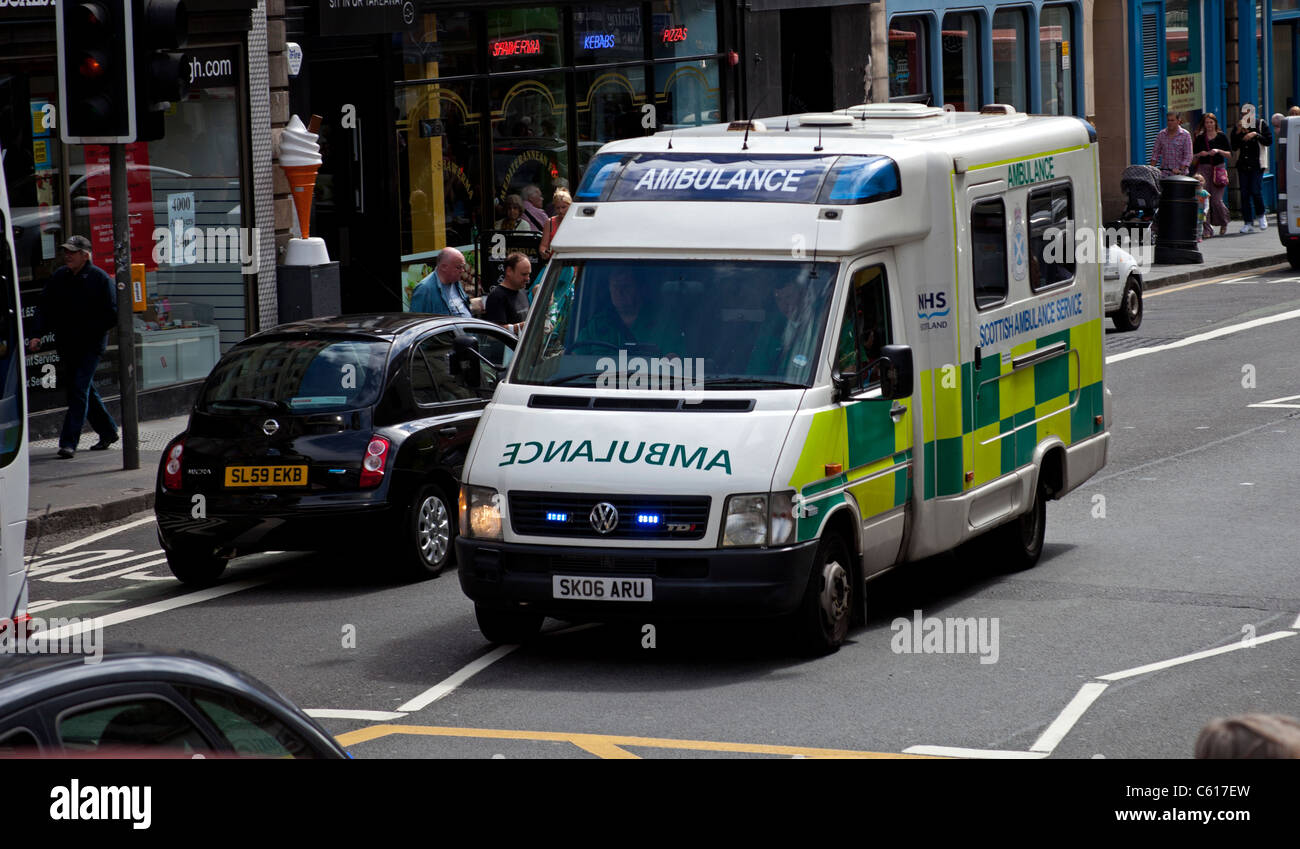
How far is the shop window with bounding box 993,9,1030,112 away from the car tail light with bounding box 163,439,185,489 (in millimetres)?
24949

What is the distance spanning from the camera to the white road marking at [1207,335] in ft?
71.6

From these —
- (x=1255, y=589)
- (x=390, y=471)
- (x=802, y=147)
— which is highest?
(x=802, y=147)

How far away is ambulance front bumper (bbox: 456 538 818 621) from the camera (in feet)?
29.4

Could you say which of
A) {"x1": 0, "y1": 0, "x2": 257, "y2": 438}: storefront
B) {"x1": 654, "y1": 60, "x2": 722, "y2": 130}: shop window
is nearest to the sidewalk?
{"x1": 0, "y1": 0, "x2": 257, "y2": 438}: storefront

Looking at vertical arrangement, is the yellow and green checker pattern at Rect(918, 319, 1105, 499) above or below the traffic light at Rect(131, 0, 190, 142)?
below

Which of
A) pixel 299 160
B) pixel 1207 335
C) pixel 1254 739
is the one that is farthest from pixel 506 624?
pixel 1207 335

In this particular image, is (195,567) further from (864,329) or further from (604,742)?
(604,742)

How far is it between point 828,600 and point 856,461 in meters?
0.73

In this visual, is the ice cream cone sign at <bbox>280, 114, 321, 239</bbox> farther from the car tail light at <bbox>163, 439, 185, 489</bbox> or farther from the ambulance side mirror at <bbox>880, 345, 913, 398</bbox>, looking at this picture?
the ambulance side mirror at <bbox>880, 345, 913, 398</bbox>

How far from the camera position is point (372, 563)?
41.2 feet

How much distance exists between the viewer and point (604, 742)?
798 centimetres

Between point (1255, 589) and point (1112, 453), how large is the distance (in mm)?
4952
